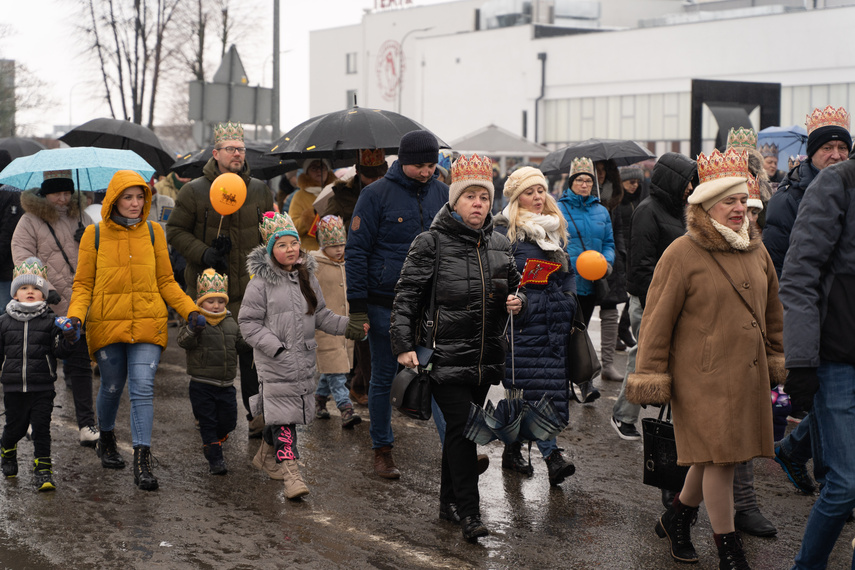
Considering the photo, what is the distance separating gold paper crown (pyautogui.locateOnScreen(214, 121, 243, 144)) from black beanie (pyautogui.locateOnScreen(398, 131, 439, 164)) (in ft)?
6.26

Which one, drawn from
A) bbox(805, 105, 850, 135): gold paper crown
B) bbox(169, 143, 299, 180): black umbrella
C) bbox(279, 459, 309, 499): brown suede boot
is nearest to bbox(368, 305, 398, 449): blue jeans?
bbox(279, 459, 309, 499): brown suede boot

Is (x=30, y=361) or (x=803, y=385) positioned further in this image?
(x=30, y=361)

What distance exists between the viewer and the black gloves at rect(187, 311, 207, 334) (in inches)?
261

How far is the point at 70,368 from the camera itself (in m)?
7.66

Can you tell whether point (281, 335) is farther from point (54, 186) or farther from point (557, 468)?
point (54, 186)

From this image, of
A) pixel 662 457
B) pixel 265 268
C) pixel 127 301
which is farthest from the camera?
pixel 127 301

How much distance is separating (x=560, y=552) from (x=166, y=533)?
2.18 meters

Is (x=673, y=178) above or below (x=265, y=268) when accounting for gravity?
above

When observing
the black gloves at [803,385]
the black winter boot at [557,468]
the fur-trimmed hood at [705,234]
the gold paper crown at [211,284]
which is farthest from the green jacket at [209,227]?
the black gloves at [803,385]

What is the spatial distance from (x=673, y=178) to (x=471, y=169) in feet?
4.92

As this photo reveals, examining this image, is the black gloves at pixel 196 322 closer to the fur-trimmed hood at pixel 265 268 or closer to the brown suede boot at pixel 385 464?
the fur-trimmed hood at pixel 265 268

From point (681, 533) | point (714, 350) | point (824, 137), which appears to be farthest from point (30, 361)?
point (824, 137)

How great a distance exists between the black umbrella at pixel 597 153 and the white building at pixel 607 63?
24.0 m

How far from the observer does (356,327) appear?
662 centimetres
